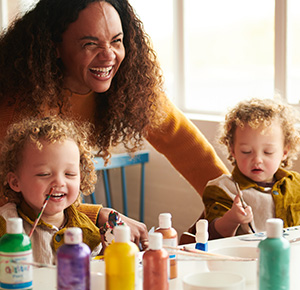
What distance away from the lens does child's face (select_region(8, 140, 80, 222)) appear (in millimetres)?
1502

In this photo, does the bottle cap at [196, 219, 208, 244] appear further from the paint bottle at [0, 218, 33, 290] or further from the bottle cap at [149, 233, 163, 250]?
the paint bottle at [0, 218, 33, 290]

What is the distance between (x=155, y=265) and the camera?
3.46ft

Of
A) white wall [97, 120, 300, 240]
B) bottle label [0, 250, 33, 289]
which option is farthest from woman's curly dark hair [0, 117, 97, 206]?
white wall [97, 120, 300, 240]

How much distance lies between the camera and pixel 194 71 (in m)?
3.53

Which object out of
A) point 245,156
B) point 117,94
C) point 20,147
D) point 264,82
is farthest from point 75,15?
point 264,82

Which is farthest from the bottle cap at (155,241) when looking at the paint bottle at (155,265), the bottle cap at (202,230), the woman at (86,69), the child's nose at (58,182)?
the woman at (86,69)

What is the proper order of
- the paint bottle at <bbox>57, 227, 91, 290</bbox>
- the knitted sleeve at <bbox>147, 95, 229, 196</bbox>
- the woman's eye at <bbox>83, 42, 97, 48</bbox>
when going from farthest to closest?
the knitted sleeve at <bbox>147, 95, 229, 196</bbox>
the woman's eye at <bbox>83, 42, 97, 48</bbox>
the paint bottle at <bbox>57, 227, 91, 290</bbox>

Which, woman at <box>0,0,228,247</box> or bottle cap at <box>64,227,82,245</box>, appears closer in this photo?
bottle cap at <box>64,227,82,245</box>

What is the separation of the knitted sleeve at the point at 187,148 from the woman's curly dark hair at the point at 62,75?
96mm

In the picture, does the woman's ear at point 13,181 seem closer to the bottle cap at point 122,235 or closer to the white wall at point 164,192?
the bottle cap at point 122,235

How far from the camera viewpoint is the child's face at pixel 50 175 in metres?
1.50

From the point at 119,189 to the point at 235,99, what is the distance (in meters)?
1.04

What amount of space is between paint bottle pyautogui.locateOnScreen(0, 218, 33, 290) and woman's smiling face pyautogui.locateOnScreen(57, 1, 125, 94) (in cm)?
100

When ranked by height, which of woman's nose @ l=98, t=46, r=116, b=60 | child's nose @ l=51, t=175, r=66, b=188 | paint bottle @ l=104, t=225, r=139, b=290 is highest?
woman's nose @ l=98, t=46, r=116, b=60
